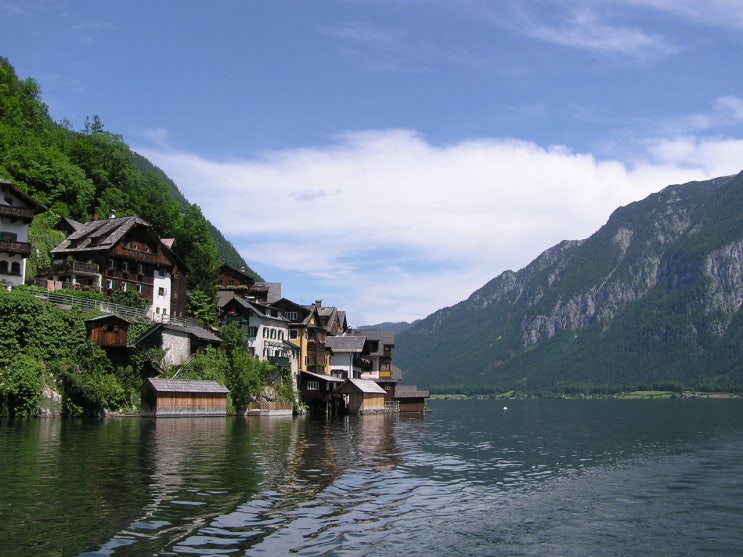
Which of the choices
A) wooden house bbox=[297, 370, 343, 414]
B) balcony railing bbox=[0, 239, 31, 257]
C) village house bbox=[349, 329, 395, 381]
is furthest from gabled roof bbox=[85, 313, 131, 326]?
village house bbox=[349, 329, 395, 381]

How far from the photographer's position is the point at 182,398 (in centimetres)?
7238

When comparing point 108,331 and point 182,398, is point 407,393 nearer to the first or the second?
point 182,398

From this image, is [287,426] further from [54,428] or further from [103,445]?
[103,445]

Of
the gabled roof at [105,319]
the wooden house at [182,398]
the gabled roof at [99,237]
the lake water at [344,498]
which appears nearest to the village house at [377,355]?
the gabled roof at [99,237]

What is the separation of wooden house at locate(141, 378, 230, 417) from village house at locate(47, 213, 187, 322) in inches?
460

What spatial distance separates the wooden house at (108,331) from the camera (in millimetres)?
68000

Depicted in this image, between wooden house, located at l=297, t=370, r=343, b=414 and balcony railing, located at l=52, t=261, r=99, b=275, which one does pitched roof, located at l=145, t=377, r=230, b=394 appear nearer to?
balcony railing, located at l=52, t=261, r=99, b=275

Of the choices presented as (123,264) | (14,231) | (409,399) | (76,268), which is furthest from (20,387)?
(409,399)

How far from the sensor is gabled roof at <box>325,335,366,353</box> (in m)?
116

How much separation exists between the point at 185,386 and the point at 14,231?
949 inches

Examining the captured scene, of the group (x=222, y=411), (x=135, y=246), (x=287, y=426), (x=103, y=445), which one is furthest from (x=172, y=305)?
(x=103, y=445)

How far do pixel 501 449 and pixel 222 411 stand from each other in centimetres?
3565

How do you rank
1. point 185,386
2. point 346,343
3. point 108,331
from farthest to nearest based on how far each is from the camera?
point 346,343, point 185,386, point 108,331

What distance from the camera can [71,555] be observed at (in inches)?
685
